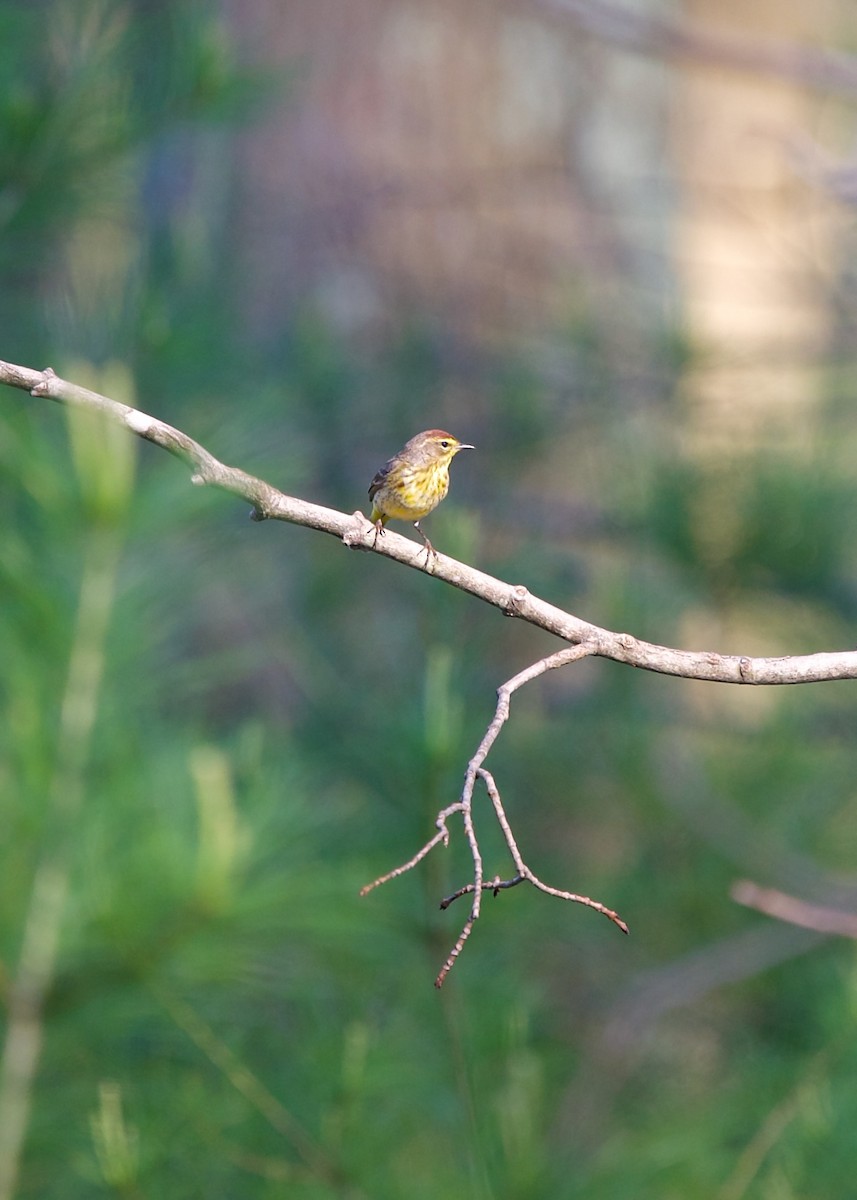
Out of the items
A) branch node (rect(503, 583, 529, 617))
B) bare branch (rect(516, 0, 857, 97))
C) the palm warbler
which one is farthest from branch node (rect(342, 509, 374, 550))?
bare branch (rect(516, 0, 857, 97))

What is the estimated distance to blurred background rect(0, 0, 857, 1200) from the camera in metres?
1.96

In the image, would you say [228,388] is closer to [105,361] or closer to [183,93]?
[105,361]

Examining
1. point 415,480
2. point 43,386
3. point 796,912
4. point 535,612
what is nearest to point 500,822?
A: point 535,612

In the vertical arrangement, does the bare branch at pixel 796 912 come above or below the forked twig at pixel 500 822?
above

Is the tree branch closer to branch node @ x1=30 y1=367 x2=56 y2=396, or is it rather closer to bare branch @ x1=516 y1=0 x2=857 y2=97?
branch node @ x1=30 y1=367 x2=56 y2=396

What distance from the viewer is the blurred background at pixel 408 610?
196 centimetres

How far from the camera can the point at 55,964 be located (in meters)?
1.90

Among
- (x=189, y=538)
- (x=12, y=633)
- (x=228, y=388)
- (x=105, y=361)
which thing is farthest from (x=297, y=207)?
(x=12, y=633)

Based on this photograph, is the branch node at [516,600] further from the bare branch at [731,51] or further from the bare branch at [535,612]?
the bare branch at [731,51]

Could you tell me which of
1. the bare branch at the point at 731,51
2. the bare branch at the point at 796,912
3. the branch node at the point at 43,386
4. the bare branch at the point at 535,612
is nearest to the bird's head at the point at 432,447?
the bare branch at the point at 796,912

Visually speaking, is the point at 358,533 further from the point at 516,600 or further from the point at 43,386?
the point at 43,386

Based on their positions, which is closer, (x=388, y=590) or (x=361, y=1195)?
(x=361, y=1195)

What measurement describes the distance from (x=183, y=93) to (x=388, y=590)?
1422 mm

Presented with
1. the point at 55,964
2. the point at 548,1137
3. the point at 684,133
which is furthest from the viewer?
the point at 684,133
